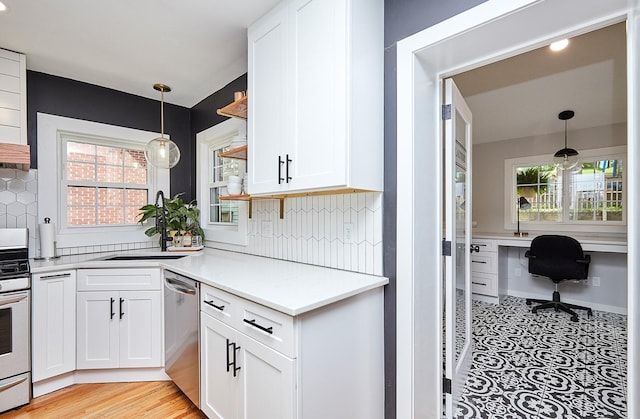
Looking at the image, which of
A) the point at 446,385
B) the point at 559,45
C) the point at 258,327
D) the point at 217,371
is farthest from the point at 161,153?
the point at 559,45

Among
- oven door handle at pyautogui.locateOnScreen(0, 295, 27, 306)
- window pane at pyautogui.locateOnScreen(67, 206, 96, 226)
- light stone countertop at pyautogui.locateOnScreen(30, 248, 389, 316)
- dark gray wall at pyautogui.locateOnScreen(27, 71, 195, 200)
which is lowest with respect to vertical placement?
A: oven door handle at pyautogui.locateOnScreen(0, 295, 27, 306)

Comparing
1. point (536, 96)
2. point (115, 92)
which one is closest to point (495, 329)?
point (536, 96)

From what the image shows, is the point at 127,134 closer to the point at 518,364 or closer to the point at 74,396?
the point at 74,396

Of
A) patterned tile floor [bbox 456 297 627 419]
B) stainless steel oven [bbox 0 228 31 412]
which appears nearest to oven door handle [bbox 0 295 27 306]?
stainless steel oven [bbox 0 228 31 412]

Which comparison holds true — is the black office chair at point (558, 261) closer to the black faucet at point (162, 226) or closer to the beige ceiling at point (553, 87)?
the beige ceiling at point (553, 87)

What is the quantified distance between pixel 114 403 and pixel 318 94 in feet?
7.80

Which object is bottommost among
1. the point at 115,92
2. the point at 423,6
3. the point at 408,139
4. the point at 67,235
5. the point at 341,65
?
the point at 67,235

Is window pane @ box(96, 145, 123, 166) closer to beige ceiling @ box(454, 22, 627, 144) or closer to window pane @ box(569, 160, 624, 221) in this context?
beige ceiling @ box(454, 22, 627, 144)

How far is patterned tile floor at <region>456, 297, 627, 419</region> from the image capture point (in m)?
1.87

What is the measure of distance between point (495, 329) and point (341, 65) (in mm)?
3099

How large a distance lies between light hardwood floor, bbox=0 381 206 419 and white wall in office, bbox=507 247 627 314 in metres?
4.39

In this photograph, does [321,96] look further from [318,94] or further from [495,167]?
[495,167]

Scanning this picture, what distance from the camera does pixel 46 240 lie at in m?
2.46

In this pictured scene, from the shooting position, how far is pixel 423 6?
1453 millimetres
